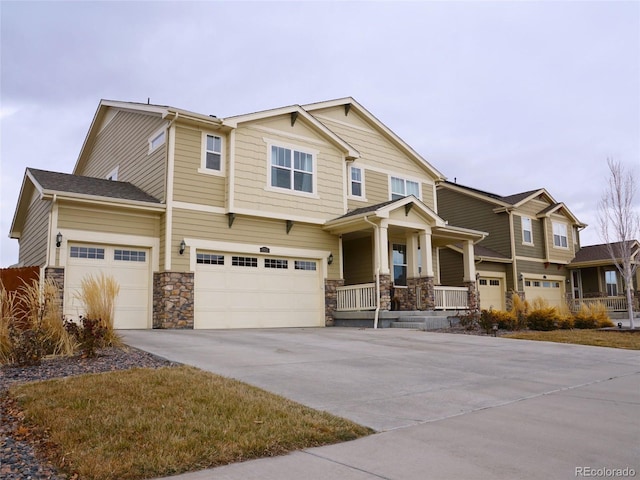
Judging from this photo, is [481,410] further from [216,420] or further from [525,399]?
[216,420]

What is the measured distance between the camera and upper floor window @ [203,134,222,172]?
15.4m

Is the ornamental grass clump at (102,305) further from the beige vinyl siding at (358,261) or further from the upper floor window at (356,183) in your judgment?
the beige vinyl siding at (358,261)

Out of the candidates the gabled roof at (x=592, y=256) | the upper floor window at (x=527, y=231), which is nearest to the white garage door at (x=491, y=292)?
the upper floor window at (x=527, y=231)

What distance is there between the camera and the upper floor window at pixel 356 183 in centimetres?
1936

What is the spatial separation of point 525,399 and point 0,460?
18.1 feet

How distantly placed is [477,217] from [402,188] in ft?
29.0

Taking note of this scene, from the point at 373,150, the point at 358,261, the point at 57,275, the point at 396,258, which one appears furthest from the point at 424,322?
the point at 57,275

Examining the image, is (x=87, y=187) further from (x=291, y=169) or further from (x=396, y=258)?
(x=396, y=258)

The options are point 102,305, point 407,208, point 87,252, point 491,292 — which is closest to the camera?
point 102,305

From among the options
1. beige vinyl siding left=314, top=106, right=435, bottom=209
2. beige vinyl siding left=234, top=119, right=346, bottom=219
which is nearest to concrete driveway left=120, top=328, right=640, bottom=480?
beige vinyl siding left=234, top=119, right=346, bottom=219

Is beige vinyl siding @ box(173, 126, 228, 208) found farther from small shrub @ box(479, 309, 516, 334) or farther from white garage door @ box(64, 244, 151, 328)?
small shrub @ box(479, 309, 516, 334)

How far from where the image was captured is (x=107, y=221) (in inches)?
547

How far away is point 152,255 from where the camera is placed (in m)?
14.7

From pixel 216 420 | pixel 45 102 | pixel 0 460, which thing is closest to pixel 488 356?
pixel 216 420
